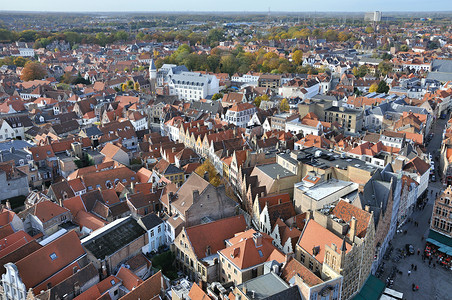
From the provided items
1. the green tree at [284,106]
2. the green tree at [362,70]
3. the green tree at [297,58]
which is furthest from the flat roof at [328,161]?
the green tree at [297,58]

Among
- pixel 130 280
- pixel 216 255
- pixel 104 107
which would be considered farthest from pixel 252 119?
pixel 130 280

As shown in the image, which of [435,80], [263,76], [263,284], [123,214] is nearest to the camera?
[263,284]

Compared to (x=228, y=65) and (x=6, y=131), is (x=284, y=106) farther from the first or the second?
(x=228, y=65)

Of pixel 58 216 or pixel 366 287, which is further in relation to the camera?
pixel 58 216

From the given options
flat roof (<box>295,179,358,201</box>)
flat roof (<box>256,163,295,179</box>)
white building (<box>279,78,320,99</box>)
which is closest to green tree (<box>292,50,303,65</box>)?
white building (<box>279,78,320,99</box>)

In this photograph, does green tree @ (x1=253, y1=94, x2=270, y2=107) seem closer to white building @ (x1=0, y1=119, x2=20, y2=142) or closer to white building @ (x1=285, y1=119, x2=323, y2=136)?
white building @ (x1=285, y1=119, x2=323, y2=136)

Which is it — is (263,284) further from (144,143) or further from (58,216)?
(144,143)
